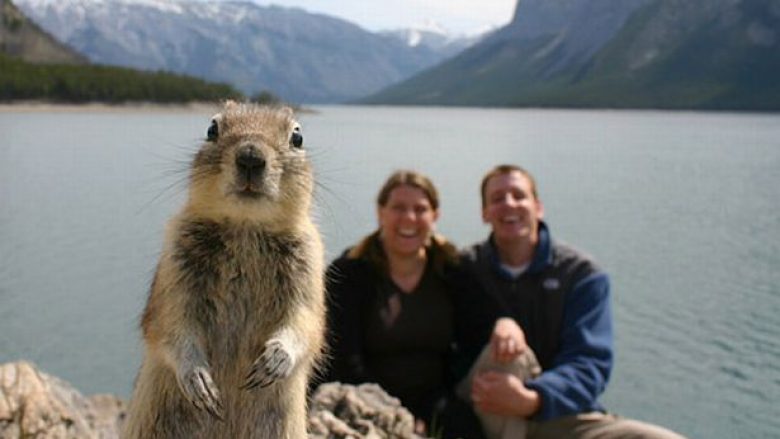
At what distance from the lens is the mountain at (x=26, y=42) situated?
16300 cm

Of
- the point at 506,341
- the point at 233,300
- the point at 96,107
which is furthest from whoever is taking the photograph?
the point at 96,107

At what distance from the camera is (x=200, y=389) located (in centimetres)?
405

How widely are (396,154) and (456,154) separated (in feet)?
15.6

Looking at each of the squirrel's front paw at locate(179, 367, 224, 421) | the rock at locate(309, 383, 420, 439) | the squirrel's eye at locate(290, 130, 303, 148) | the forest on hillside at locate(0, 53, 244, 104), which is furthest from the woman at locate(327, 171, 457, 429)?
Answer: the forest on hillside at locate(0, 53, 244, 104)

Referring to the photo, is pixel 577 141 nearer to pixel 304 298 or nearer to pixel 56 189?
pixel 56 189

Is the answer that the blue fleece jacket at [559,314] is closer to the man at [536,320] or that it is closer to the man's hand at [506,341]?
the man at [536,320]

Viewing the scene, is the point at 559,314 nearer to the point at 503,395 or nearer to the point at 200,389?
the point at 503,395

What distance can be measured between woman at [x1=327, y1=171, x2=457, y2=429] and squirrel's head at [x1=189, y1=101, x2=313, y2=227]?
9.01ft

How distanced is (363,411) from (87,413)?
7.79 feet

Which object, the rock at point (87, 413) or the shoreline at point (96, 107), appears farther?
the shoreline at point (96, 107)

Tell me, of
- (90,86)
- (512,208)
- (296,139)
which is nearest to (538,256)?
(512,208)

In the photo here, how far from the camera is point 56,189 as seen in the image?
32.6 m

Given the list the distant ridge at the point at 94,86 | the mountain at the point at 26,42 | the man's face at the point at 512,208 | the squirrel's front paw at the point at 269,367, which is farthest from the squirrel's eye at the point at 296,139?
the mountain at the point at 26,42

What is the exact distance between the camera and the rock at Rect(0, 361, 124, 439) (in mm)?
5980
